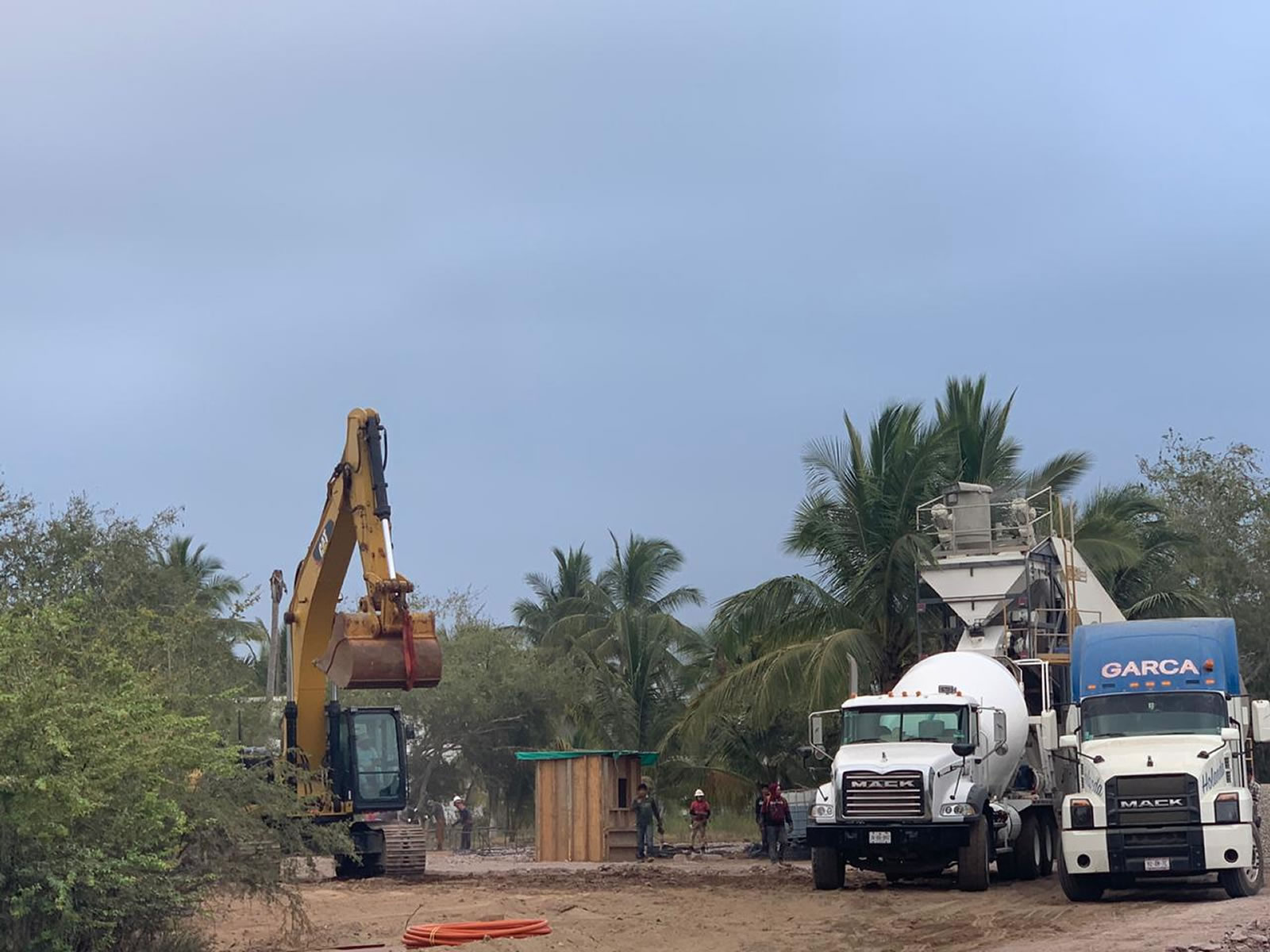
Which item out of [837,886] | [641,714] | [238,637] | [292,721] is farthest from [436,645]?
[238,637]

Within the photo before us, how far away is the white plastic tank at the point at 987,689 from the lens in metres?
23.7

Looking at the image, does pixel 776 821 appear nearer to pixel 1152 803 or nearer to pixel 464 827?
pixel 1152 803

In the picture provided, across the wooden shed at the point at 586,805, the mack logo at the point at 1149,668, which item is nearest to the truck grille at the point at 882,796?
the mack logo at the point at 1149,668

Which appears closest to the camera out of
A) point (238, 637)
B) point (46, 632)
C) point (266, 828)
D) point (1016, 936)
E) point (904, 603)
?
point (46, 632)

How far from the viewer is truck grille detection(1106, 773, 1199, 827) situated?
794 inches

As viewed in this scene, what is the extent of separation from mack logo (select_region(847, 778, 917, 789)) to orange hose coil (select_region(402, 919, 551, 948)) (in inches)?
248

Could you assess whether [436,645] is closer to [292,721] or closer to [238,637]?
[292,721]

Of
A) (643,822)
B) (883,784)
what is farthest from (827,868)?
(643,822)

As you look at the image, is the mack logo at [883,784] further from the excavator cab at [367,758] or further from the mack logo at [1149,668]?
the excavator cab at [367,758]

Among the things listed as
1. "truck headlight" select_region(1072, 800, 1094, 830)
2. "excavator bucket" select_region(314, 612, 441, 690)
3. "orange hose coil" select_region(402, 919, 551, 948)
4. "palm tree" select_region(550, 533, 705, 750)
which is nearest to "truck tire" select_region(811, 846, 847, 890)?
"truck headlight" select_region(1072, 800, 1094, 830)

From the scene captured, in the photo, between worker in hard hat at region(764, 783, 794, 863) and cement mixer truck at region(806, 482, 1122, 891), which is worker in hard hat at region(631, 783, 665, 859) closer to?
worker in hard hat at region(764, 783, 794, 863)

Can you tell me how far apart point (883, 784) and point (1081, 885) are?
9.56 ft

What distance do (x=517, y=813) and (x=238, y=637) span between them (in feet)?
39.8

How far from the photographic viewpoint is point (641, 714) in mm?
46219
